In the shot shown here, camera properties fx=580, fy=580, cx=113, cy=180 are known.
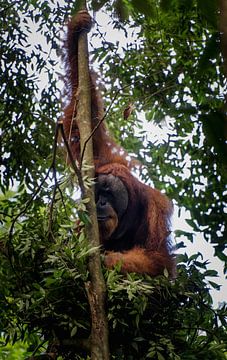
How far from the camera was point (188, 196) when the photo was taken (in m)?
3.14

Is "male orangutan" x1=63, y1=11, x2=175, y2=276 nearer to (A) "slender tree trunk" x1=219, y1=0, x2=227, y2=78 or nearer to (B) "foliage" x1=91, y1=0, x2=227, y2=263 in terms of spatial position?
(B) "foliage" x1=91, y1=0, x2=227, y2=263

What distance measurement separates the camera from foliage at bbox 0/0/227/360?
2328mm

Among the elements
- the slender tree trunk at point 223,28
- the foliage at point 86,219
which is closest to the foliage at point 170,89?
the foliage at point 86,219

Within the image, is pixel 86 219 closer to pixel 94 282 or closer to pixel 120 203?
pixel 94 282

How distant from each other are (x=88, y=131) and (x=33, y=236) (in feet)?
1.77

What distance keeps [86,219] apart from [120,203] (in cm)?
105

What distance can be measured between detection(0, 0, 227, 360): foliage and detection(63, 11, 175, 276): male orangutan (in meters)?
0.12

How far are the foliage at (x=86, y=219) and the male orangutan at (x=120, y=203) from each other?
0.40ft

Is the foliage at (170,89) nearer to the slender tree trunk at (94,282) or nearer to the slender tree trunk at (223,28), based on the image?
the slender tree trunk at (94,282)

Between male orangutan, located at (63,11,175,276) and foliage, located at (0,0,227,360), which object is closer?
foliage, located at (0,0,227,360)

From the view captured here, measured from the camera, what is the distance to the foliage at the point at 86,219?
2328 millimetres

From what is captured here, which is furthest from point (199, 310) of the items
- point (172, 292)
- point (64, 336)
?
point (64, 336)

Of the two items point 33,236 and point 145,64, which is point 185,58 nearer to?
point 145,64

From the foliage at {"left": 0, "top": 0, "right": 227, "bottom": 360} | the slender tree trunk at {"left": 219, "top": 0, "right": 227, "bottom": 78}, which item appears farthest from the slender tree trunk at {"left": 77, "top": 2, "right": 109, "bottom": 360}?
the slender tree trunk at {"left": 219, "top": 0, "right": 227, "bottom": 78}
